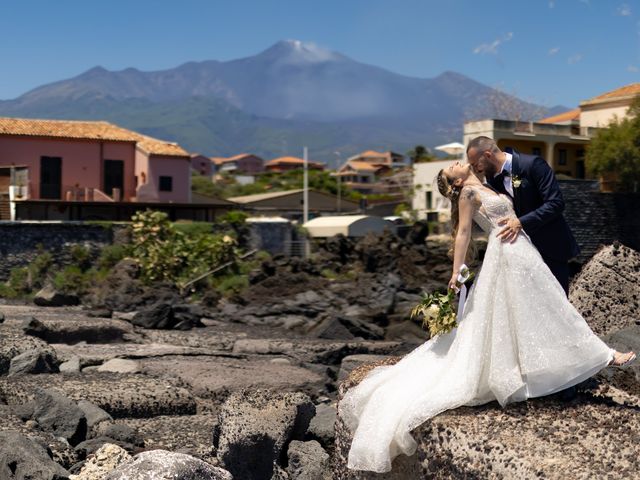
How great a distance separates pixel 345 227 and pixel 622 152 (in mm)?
12342

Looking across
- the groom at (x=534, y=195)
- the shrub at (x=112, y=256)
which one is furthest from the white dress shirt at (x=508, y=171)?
the shrub at (x=112, y=256)

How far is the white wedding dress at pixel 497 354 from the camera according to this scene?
20.3 ft

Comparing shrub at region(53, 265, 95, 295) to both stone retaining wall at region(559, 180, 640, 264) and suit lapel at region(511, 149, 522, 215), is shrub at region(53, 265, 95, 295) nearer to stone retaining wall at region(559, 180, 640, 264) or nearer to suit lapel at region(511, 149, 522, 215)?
stone retaining wall at region(559, 180, 640, 264)

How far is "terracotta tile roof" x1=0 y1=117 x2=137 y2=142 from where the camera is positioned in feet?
147

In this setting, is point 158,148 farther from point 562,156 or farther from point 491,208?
point 491,208

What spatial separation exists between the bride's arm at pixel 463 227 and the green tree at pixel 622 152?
38073mm

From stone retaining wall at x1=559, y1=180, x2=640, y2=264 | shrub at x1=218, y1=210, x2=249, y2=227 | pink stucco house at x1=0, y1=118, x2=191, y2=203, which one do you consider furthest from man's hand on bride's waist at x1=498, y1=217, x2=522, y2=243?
pink stucco house at x1=0, y1=118, x2=191, y2=203

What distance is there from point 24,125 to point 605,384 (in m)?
42.3

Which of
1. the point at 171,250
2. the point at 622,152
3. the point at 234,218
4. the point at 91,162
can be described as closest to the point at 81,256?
the point at 171,250

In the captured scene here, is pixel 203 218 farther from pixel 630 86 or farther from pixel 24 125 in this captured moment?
pixel 630 86

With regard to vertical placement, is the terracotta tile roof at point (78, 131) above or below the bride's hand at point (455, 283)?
above

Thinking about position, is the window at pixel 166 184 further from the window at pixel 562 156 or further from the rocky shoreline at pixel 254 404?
the window at pixel 562 156

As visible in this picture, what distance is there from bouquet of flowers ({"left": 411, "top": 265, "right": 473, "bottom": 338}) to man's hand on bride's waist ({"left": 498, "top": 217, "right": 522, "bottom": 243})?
1.15ft

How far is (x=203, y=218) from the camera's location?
4375cm
